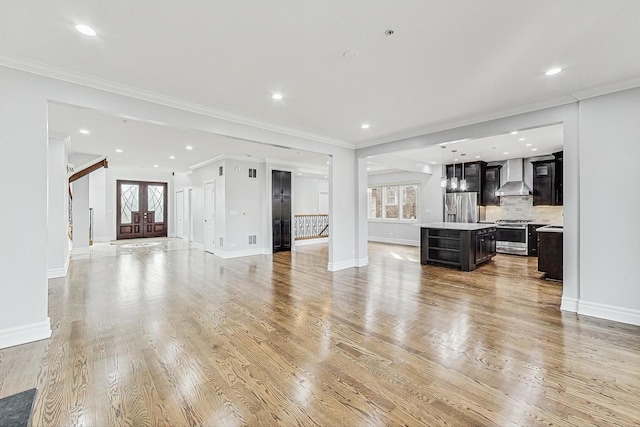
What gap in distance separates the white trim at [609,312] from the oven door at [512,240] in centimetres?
481

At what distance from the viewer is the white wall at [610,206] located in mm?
3312

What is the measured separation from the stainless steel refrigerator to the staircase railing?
4477mm

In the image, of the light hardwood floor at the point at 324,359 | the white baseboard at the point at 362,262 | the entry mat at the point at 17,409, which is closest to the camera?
the entry mat at the point at 17,409

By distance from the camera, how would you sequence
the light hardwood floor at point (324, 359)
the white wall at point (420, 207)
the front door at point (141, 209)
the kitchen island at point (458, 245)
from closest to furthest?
1. the light hardwood floor at point (324, 359)
2. the kitchen island at point (458, 245)
3. the white wall at point (420, 207)
4. the front door at point (141, 209)

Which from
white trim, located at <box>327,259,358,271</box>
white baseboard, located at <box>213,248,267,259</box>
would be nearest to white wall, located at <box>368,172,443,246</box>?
white trim, located at <box>327,259,358,271</box>

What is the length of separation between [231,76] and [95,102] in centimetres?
158

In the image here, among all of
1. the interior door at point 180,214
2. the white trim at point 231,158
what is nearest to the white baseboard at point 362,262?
the white trim at point 231,158

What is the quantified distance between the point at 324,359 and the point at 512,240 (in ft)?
25.3

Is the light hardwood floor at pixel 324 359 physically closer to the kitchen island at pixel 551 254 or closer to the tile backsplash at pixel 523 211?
the kitchen island at pixel 551 254

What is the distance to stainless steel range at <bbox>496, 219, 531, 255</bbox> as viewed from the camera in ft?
25.8

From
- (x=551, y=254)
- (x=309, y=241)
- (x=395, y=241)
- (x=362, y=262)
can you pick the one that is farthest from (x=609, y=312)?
(x=309, y=241)

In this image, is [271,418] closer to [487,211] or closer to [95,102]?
[95,102]

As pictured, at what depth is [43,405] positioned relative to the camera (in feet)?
6.34

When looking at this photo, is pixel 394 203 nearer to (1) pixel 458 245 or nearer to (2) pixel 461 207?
(2) pixel 461 207
